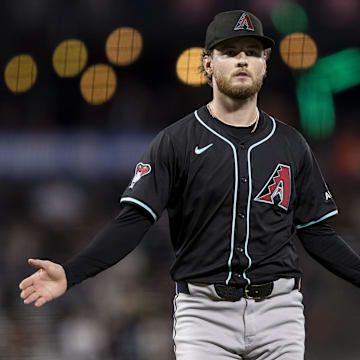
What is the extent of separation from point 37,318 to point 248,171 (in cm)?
409

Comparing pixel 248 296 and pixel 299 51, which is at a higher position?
pixel 299 51

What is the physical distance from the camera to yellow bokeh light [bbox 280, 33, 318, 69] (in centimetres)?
Result: 958

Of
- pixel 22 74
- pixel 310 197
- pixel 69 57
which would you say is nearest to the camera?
pixel 310 197

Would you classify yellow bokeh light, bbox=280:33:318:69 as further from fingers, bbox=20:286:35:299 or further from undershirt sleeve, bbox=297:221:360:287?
fingers, bbox=20:286:35:299

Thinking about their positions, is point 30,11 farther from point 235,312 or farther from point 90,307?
point 235,312

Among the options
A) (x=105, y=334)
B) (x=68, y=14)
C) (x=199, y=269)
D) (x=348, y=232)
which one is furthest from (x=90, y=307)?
(x=68, y=14)

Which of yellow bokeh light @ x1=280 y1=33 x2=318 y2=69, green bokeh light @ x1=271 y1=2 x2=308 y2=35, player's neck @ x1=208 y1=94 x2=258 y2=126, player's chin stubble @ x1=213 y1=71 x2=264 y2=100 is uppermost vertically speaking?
green bokeh light @ x1=271 y1=2 x2=308 y2=35

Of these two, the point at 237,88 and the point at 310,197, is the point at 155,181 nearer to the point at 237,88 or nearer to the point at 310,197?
the point at 237,88

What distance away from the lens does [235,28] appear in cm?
253

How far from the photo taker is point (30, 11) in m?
10.4

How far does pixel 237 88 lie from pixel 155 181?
380 millimetres

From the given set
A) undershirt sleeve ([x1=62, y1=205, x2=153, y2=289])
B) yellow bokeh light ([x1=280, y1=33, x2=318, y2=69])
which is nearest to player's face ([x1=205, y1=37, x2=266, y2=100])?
undershirt sleeve ([x1=62, y1=205, x2=153, y2=289])

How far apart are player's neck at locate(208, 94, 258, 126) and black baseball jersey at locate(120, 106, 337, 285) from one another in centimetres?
3

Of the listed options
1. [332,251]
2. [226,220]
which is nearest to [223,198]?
[226,220]
